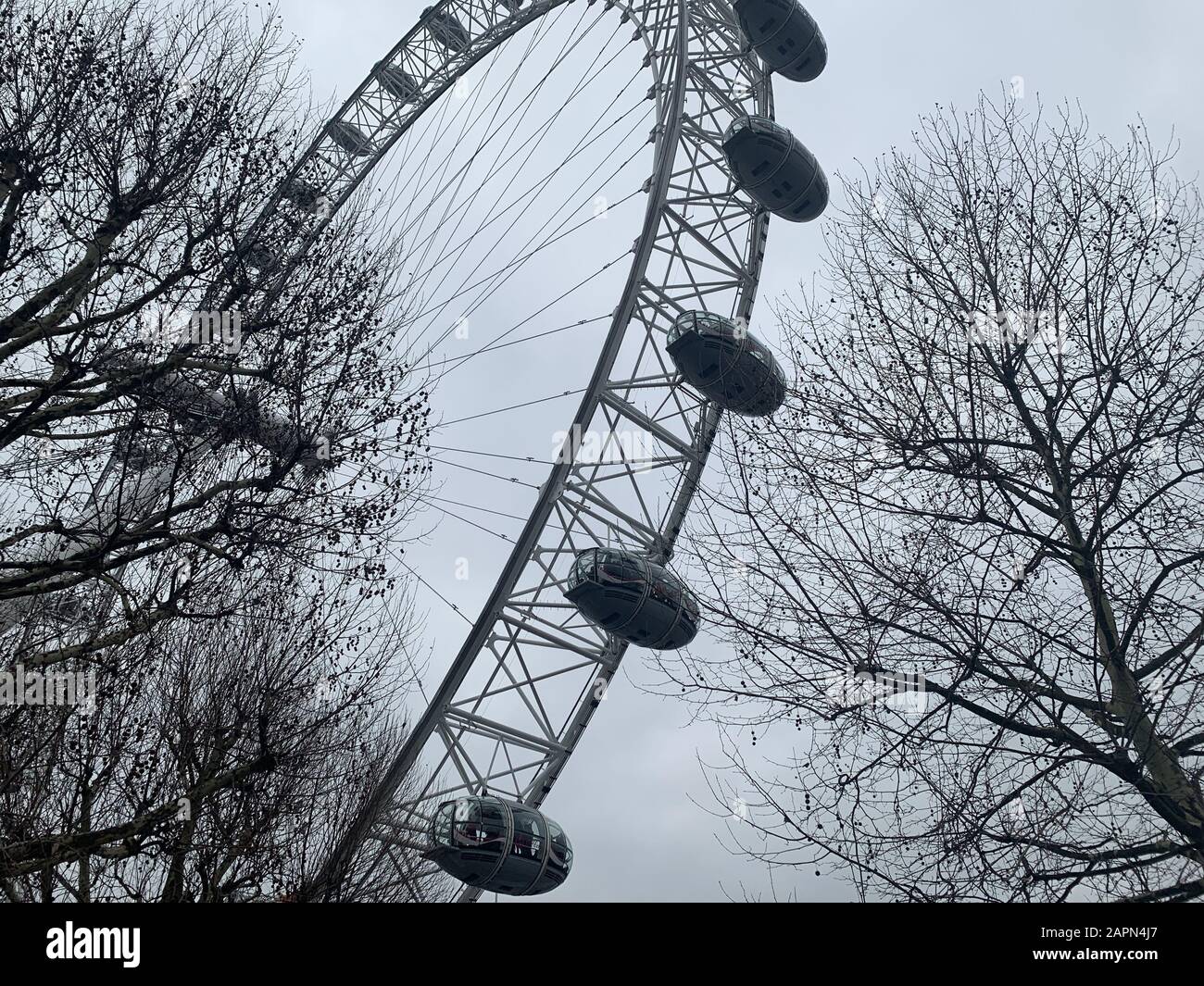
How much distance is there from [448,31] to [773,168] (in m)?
11.4

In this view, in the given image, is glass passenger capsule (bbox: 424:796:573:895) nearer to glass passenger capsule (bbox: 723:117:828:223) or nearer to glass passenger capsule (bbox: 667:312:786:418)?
glass passenger capsule (bbox: 667:312:786:418)

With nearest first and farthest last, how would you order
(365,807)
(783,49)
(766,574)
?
(766,574) → (365,807) → (783,49)

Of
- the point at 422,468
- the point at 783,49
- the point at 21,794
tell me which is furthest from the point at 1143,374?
the point at 783,49

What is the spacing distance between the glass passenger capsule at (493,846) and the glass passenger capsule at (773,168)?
11732mm

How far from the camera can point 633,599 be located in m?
17.2

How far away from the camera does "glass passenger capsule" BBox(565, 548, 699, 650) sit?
17156 mm

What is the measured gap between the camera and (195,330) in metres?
8.16

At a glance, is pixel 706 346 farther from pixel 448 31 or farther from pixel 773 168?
pixel 448 31

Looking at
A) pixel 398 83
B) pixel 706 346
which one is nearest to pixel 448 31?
pixel 398 83

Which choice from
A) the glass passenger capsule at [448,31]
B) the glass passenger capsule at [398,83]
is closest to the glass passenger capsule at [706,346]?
the glass passenger capsule at [448,31]

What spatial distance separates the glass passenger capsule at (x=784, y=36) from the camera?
2186 centimetres

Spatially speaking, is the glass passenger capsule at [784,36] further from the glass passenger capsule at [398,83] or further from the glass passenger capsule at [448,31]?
the glass passenger capsule at [398,83]

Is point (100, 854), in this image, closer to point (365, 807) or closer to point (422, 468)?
point (422, 468)
